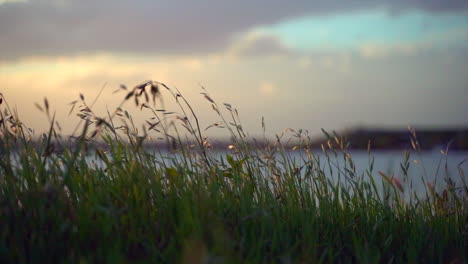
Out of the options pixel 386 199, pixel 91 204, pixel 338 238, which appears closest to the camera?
pixel 91 204

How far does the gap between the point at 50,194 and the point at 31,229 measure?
1.04ft

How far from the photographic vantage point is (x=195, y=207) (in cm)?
245

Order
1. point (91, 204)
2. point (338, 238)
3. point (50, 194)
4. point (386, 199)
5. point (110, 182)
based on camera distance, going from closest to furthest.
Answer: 1. point (50, 194)
2. point (91, 204)
3. point (110, 182)
4. point (338, 238)
5. point (386, 199)

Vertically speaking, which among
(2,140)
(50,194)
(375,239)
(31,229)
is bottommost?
(375,239)

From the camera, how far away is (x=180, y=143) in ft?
10.5

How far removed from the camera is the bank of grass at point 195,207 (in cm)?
240

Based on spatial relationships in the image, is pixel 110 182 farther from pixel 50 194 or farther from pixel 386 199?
pixel 386 199

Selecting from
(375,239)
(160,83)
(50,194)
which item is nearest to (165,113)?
(160,83)

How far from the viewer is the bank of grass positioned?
2.40 metres

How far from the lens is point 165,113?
3113mm

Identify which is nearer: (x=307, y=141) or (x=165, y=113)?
(x=165, y=113)

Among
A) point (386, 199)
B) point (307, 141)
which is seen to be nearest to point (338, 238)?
point (386, 199)

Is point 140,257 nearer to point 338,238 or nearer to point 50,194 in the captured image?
point 50,194

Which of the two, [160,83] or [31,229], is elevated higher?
[160,83]
